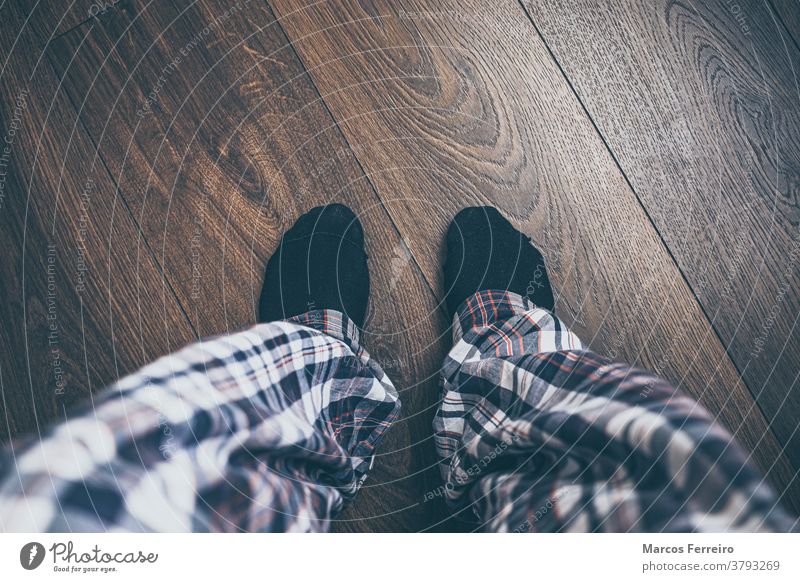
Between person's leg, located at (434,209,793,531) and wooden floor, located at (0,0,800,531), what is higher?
wooden floor, located at (0,0,800,531)

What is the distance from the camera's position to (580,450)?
295 mm

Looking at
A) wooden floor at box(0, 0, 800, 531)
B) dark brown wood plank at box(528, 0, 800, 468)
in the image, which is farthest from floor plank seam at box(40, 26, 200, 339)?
dark brown wood plank at box(528, 0, 800, 468)

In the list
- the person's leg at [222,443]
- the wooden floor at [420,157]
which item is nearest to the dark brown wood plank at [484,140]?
the wooden floor at [420,157]

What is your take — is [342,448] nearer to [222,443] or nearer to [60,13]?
[222,443]

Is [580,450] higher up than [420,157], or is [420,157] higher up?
[420,157]

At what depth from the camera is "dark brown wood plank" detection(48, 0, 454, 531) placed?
44cm

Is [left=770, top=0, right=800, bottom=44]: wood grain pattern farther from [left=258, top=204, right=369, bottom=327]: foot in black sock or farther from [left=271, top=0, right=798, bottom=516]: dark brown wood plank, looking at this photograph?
[left=258, top=204, right=369, bottom=327]: foot in black sock

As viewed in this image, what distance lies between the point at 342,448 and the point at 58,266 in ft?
0.96

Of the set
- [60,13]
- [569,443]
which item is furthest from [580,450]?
[60,13]

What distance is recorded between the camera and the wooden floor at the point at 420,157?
17.1 inches

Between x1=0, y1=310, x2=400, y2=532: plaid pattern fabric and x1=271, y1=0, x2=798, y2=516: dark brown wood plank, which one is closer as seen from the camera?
x1=0, y1=310, x2=400, y2=532: plaid pattern fabric

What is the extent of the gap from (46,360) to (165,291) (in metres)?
0.11

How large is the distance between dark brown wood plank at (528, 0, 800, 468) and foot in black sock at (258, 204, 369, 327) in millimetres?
245

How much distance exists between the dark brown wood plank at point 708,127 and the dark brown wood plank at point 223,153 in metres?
0.22
